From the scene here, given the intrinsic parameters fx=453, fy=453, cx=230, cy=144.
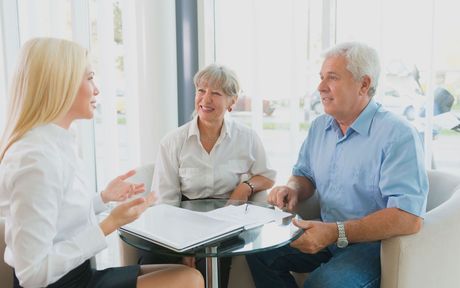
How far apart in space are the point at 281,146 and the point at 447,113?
34.5 inches

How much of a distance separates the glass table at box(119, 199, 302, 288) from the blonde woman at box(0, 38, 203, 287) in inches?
3.7

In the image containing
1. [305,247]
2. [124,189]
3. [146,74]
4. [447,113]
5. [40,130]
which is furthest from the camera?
[146,74]

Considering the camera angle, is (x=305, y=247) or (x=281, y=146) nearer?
(x=305, y=247)

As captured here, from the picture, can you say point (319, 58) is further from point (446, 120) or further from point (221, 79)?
point (446, 120)

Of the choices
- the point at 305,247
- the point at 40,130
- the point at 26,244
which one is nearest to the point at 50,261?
the point at 26,244

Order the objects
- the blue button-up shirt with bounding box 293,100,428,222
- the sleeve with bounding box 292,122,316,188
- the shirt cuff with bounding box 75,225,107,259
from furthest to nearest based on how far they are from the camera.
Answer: the sleeve with bounding box 292,122,316,188
the blue button-up shirt with bounding box 293,100,428,222
the shirt cuff with bounding box 75,225,107,259

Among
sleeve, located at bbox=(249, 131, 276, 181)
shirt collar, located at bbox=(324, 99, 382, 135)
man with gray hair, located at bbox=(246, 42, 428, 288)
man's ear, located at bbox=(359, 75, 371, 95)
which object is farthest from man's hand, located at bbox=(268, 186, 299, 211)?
man's ear, located at bbox=(359, 75, 371, 95)

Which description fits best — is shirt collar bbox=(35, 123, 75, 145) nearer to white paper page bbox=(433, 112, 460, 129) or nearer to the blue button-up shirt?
the blue button-up shirt

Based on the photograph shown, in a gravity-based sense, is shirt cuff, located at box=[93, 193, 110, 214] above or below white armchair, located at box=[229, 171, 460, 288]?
above

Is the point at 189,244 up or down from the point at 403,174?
down

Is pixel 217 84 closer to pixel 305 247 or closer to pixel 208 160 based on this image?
pixel 208 160

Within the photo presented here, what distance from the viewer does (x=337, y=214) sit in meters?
1.82

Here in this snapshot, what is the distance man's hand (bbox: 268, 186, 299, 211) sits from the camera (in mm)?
1908

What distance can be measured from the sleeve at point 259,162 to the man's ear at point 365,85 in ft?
2.07
